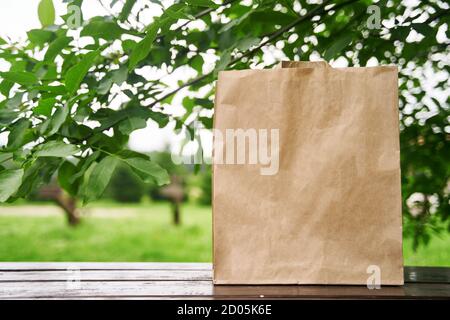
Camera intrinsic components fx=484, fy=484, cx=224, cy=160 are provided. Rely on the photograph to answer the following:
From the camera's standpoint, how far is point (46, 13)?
946 mm

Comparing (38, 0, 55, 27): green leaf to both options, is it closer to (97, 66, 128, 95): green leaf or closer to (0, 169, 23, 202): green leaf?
(97, 66, 128, 95): green leaf

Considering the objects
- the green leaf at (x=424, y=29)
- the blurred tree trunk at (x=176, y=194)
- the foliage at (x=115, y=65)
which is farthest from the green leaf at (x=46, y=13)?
the blurred tree trunk at (x=176, y=194)

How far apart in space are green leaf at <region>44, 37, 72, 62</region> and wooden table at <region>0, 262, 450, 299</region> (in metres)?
0.40

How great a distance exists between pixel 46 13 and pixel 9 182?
1.30ft

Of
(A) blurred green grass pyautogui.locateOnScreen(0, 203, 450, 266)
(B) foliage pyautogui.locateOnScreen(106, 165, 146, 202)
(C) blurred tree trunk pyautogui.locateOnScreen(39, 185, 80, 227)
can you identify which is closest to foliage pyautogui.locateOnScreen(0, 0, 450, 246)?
(A) blurred green grass pyautogui.locateOnScreen(0, 203, 450, 266)

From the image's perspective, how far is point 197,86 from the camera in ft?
3.78

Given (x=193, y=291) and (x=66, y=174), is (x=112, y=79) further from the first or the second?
(x=193, y=291)

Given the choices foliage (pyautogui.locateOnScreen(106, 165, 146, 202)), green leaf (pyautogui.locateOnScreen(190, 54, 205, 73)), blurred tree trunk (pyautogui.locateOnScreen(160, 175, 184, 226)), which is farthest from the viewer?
foliage (pyautogui.locateOnScreen(106, 165, 146, 202))

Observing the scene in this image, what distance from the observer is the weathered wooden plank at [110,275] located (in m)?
0.83

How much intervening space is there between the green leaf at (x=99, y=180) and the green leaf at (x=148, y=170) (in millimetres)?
29

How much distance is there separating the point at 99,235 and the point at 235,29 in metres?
3.07

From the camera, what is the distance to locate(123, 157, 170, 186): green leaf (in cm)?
75
